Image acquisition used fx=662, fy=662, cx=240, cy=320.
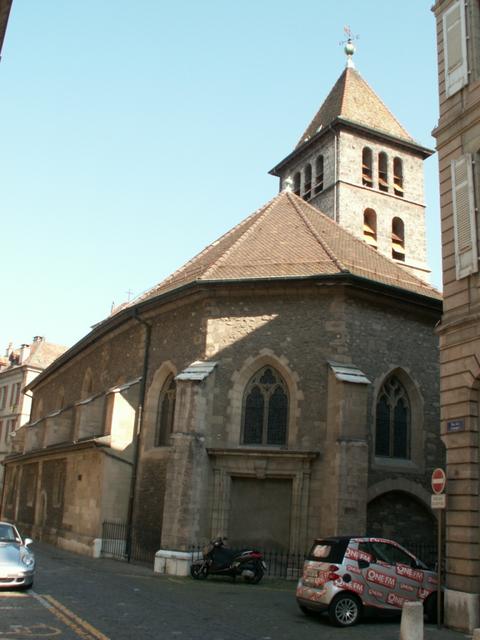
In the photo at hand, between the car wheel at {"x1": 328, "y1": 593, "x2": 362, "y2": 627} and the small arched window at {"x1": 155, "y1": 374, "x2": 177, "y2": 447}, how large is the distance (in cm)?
961

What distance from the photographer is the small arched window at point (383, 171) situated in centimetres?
3281

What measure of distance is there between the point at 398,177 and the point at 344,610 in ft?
89.0

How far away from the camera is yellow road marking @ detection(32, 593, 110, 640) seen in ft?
26.6

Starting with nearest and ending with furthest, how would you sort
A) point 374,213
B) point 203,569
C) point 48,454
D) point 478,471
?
point 478,471
point 203,569
point 48,454
point 374,213

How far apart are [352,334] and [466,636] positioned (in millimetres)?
8528

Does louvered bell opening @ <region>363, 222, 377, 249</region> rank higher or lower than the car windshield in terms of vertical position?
higher

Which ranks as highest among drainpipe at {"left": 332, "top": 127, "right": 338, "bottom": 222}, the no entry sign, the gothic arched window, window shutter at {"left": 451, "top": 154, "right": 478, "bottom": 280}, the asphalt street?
drainpipe at {"left": 332, "top": 127, "right": 338, "bottom": 222}

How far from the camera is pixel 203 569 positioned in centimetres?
1473

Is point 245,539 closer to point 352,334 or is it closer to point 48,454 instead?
point 352,334

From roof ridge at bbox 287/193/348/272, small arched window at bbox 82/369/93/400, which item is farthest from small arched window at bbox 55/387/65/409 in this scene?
roof ridge at bbox 287/193/348/272

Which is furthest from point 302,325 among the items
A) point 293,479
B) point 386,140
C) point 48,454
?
point 386,140

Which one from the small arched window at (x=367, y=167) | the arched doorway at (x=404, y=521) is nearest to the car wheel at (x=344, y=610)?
the arched doorway at (x=404, y=521)

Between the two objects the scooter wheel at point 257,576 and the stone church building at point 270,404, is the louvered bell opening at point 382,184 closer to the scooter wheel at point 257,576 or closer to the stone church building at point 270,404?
the stone church building at point 270,404

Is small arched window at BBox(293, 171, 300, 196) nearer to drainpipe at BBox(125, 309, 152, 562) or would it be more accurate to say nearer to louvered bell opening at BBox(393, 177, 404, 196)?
louvered bell opening at BBox(393, 177, 404, 196)
